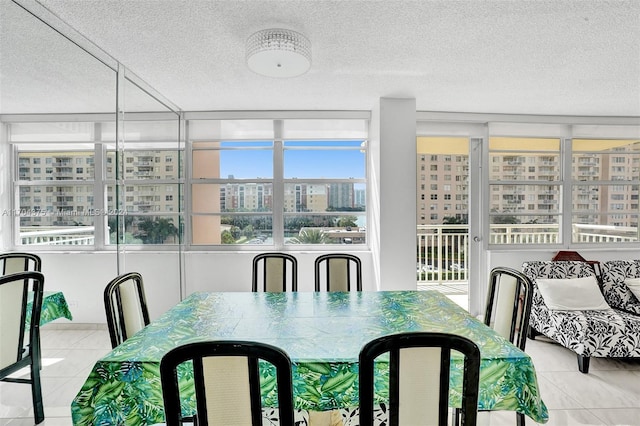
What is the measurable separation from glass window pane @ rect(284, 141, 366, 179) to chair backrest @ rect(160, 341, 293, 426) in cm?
363

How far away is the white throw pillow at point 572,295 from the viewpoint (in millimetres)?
3486

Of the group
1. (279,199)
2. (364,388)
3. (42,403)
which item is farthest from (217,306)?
(279,199)

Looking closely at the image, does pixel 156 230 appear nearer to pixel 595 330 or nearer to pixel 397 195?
pixel 397 195

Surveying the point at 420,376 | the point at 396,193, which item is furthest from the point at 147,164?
the point at 420,376

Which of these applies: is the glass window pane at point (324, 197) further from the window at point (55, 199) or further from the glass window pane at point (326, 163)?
the window at point (55, 199)

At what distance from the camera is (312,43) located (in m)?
2.62

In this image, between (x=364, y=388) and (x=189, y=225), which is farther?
(x=189, y=225)

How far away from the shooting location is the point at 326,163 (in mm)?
4645

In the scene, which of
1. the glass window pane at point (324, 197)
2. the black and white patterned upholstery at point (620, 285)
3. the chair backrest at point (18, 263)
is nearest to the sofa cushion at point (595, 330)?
the black and white patterned upholstery at point (620, 285)

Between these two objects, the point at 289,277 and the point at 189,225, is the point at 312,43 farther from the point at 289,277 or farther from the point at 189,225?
the point at 189,225

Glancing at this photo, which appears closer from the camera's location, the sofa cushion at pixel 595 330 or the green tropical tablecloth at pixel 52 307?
the green tropical tablecloth at pixel 52 307

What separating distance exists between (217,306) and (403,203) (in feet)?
7.80

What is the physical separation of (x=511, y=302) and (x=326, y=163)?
2966 millimetres

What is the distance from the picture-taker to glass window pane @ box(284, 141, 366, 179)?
4.64 meters
